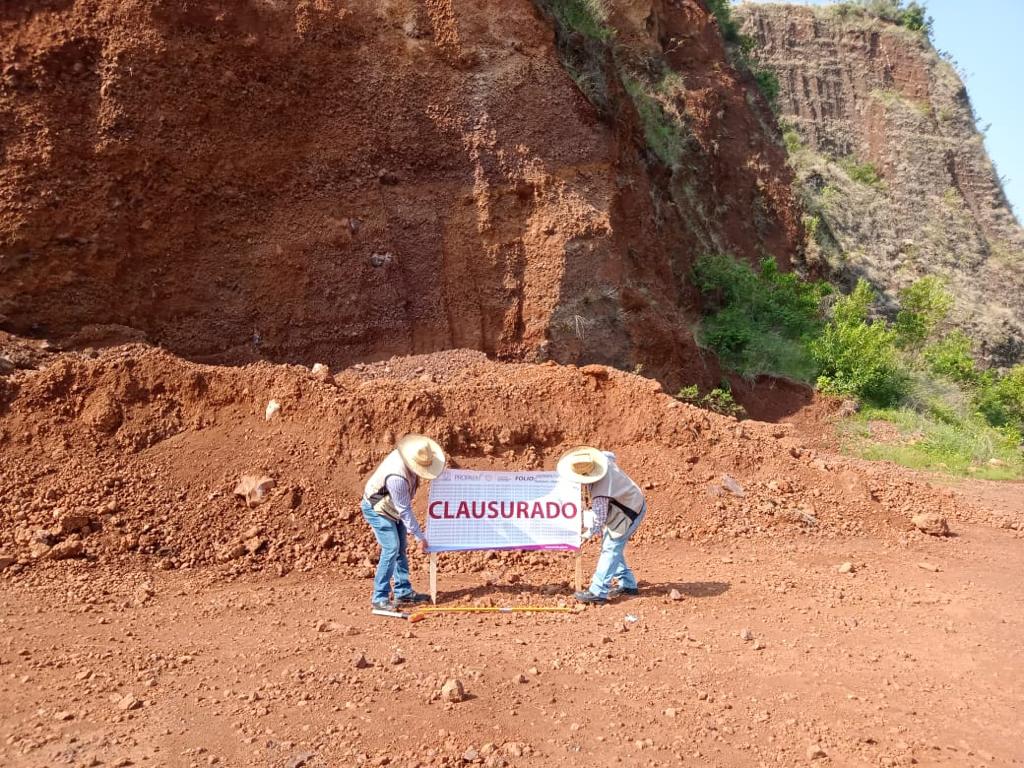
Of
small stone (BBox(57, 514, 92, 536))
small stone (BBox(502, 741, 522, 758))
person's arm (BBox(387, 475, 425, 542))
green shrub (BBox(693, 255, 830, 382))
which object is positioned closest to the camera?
small stone (BBox(502, 741, 522, 758))

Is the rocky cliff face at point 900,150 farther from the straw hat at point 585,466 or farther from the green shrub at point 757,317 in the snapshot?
the straw hat at point 585,466

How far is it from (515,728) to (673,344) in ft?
28.1

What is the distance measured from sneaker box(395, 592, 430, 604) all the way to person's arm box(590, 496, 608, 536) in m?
1.33

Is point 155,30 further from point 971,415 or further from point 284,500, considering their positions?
point 971,415

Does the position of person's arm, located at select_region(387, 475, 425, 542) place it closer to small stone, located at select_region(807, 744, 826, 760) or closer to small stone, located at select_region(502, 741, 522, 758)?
small stone, located at select_region(502, 741, 522, 758)

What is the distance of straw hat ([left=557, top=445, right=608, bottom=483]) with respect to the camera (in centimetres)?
605

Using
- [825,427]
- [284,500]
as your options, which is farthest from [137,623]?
[825,427]

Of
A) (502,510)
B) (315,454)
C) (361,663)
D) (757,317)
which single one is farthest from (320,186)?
(757,317)

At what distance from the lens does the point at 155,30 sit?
9.19 m

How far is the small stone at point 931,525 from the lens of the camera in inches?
335

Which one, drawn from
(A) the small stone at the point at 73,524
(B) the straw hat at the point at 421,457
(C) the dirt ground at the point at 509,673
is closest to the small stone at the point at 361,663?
(C) the dirt ground at the point at 509,673

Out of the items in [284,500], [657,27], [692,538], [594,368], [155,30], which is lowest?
[692,538]

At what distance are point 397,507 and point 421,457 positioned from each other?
0.39m

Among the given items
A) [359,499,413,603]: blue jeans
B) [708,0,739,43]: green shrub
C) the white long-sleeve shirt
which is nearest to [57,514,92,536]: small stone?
[359,499,413,603]: blue jeans
